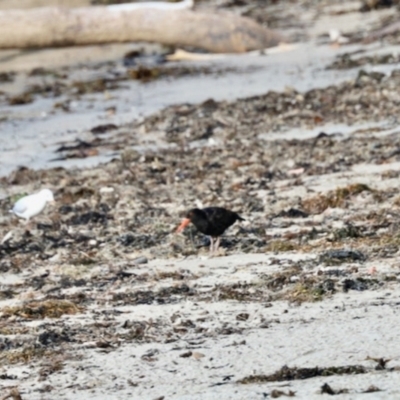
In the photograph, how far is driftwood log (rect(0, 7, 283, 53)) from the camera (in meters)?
13.7

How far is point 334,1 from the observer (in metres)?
16.8

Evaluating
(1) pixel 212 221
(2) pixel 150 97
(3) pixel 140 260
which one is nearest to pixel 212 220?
(1) pixel 212 221

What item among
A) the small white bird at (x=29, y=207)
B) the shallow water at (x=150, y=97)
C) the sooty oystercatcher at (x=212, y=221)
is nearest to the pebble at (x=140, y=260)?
the sooty oystercatcher at (x=212, y=221)

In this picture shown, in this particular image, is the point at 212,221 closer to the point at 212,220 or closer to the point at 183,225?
the point at 212,220

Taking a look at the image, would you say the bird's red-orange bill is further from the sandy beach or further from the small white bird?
the small white bird

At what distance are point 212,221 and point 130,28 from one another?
8621 mm

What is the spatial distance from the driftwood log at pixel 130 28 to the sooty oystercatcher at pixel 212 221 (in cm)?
808

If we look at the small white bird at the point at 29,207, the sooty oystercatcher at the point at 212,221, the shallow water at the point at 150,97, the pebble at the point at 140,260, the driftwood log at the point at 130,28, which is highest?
the driftwood log at the point at 130,28

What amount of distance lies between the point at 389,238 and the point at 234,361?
5.49ft

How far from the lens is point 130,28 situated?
46.1ft

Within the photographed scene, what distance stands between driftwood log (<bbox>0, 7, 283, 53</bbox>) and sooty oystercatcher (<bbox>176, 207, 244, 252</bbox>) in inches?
318

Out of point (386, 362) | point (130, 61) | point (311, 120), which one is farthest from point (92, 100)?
point (386, 362)

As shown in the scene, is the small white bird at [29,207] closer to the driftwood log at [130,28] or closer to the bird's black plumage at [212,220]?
the bird's black plumage at [212,220]

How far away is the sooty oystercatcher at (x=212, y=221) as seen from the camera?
5.73 meters
